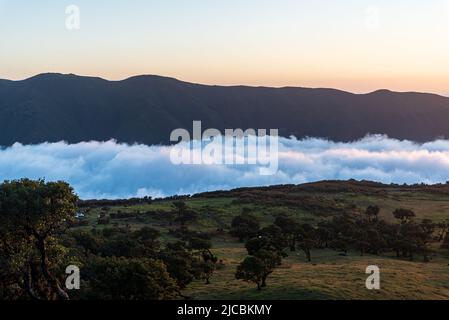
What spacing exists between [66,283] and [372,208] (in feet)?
263

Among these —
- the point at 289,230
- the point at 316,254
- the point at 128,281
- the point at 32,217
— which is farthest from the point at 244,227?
the point at 32,217

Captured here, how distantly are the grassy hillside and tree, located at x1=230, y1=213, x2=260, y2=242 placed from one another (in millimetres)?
1911

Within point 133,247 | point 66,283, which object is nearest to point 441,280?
point 133,247

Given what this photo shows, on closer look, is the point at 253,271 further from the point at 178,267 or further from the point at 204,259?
the point at 204,259

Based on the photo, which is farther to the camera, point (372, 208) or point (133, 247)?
point (372, 208)

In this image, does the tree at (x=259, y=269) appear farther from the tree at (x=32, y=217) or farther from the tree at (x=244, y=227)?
the tree at (x=244, y=227)

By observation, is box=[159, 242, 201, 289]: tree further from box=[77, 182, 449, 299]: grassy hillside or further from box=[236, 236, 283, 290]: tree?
box=[236, 236, 283, 290]: tree

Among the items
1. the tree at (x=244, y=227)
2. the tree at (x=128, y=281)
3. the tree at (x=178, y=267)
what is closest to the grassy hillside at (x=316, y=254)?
the tree at (x=178, y=267)

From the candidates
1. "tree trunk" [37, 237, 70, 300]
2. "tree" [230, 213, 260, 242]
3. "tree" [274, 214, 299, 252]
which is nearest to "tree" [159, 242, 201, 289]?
"tree trunk" [37, 237, 70, 300]

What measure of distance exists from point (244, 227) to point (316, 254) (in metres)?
17.4

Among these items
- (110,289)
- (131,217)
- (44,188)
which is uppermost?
(44,188)

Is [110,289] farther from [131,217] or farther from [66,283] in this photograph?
[131,217]

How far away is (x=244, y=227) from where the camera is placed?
83.5m
